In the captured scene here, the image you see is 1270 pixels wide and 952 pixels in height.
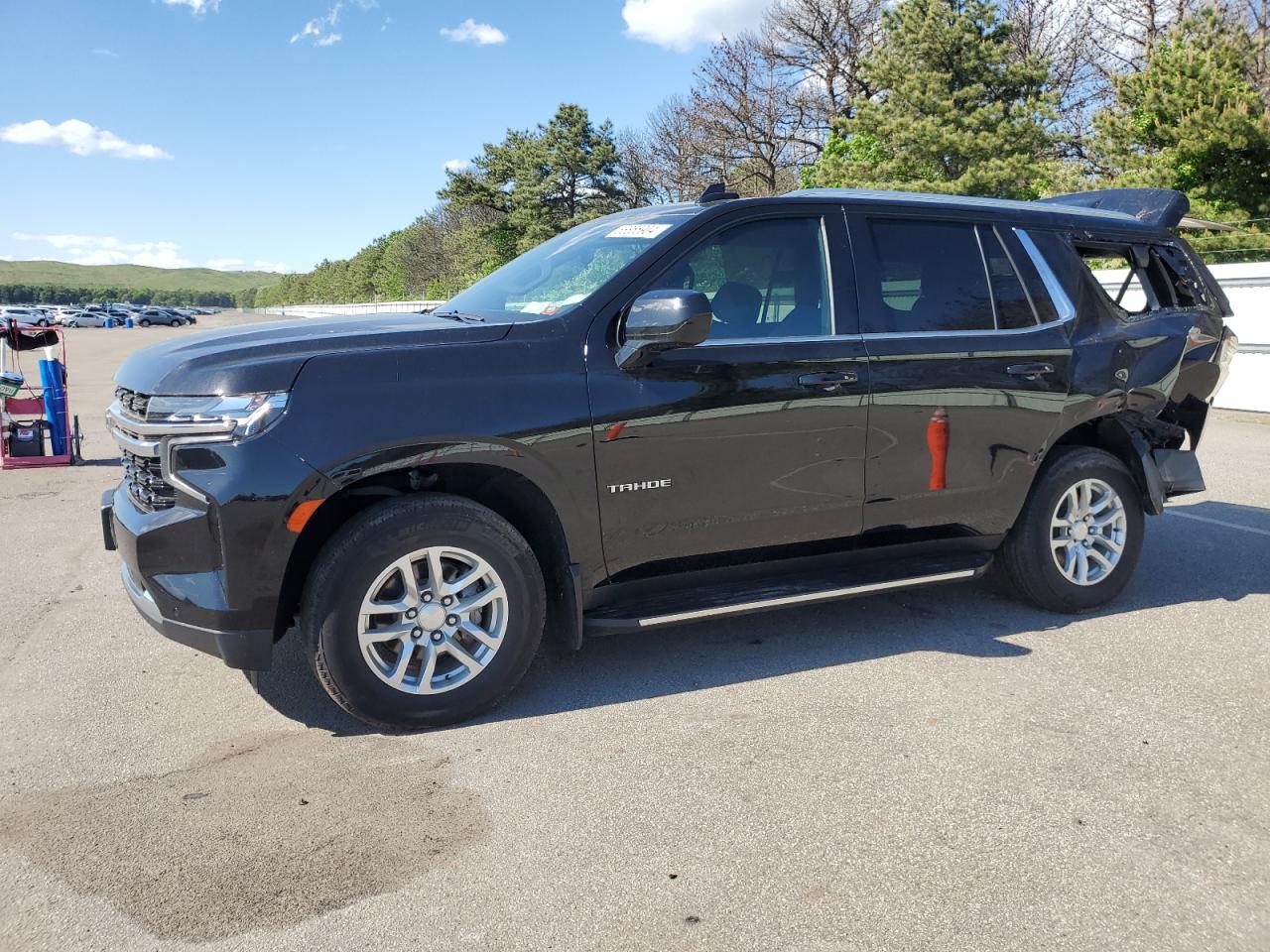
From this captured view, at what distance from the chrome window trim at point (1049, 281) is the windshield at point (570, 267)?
1.77 m

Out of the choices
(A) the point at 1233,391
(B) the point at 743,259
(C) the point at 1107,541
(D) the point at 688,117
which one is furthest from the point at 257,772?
(D) the point at 688,117

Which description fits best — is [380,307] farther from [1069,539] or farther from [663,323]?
[663,323]

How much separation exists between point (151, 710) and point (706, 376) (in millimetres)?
2520

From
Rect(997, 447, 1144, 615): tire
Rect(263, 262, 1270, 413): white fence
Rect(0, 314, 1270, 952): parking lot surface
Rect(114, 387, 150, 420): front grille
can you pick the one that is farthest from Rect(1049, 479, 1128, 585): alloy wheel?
Rect(263, 262, 1270, 413): white fence

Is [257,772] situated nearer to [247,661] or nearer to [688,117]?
[247,661]

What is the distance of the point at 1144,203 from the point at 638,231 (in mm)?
3074

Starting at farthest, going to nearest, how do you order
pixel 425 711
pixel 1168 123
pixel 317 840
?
pixel 1168 123, pixel 425 711, pixel 317 840

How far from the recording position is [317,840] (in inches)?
116

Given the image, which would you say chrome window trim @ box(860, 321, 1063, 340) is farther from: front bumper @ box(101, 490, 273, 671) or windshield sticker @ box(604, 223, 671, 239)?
front bumper @ box(101, 490, 273, 671)

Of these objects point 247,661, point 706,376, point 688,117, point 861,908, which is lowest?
point 861,908

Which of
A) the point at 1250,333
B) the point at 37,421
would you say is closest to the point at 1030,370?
the point at 37,421

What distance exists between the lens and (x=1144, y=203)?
551cm

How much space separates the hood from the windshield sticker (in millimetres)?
802

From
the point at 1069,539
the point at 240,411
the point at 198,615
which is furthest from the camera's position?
the point at 1069,539
